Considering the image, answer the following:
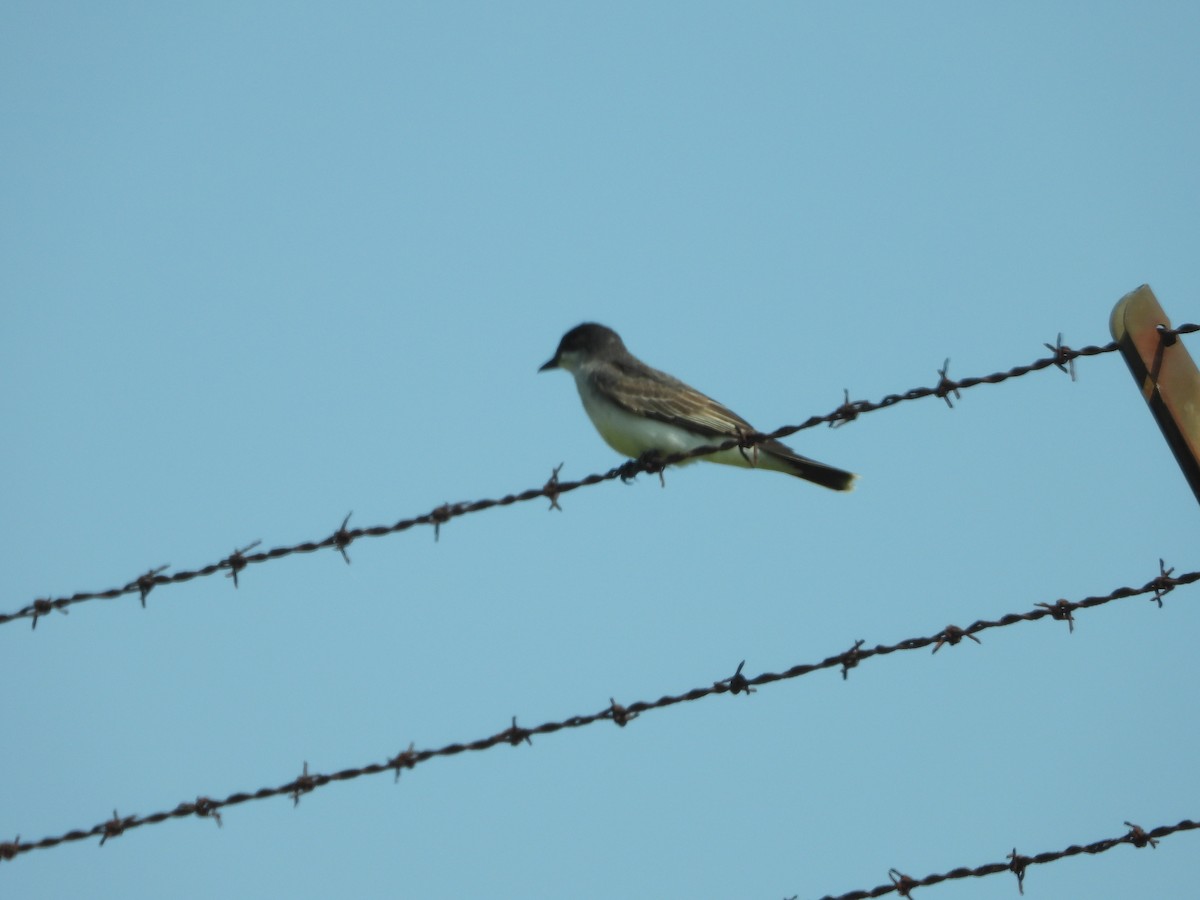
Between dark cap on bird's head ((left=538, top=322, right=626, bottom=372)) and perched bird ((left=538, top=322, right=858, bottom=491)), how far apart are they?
47cm

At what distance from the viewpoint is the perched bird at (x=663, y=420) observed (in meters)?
9.74

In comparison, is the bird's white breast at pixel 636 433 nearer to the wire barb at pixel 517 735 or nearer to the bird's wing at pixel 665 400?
the bird's wing at pixel 665 400

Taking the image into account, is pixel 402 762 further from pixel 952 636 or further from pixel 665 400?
pixel 665 400

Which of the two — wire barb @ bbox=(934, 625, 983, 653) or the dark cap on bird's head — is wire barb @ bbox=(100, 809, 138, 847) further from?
the dark cap on bird's head

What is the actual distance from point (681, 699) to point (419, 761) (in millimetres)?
939

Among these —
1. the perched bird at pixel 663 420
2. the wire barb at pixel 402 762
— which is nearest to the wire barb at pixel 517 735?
the wire barb at pixel 402 762

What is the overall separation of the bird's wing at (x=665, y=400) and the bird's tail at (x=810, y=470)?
1.60ft

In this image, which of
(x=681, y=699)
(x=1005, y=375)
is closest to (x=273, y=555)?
(x=681, y=699)

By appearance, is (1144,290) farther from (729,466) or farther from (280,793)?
(729,466)

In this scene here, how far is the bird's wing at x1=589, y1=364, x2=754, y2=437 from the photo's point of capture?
407 inches

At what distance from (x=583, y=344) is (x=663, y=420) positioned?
1.77 meters

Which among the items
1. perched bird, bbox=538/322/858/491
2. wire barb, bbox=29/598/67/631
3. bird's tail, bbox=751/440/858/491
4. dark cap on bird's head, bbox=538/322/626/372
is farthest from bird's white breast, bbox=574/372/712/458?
wire barb, bbox=29/598/67/631

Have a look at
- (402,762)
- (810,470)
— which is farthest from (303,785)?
(810,470)

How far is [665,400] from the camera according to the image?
10492 millimetres
